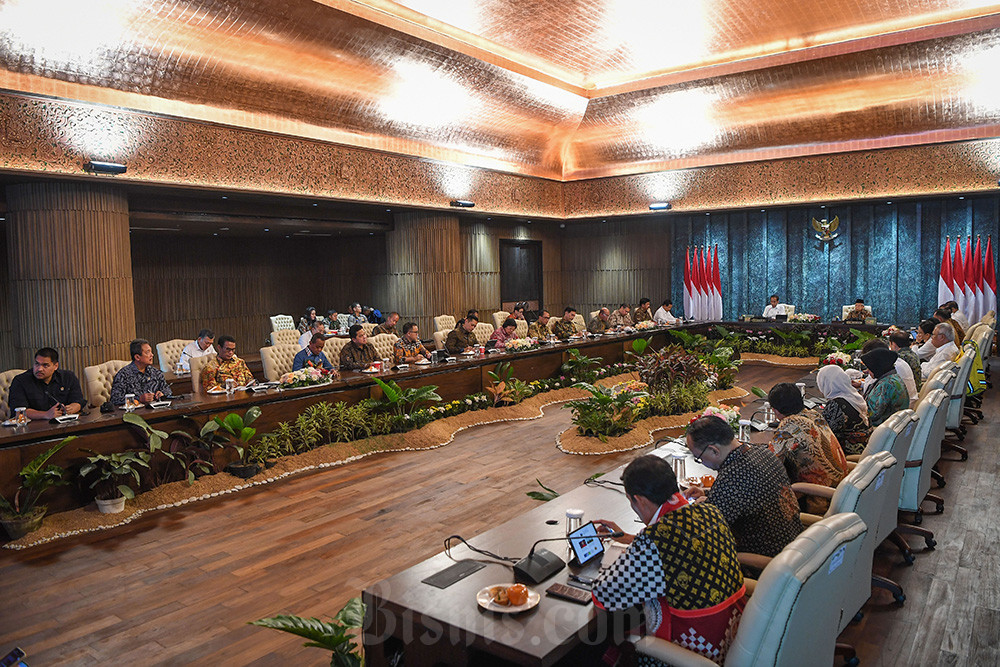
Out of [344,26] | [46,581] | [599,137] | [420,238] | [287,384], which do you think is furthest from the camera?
[599,137]

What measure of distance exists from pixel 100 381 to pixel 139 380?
0.81 metres

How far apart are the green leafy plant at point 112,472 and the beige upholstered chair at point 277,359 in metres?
2.44

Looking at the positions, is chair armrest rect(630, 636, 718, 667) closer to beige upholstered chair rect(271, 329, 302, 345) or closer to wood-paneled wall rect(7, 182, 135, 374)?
wood-paneled wall rect(7, 182, 135, 374)

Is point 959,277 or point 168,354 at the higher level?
point 959,277

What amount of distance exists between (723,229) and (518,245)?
4444mm

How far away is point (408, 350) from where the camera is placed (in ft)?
28.7

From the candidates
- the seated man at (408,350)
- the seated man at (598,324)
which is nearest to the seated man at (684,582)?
the seated man at (408,350)

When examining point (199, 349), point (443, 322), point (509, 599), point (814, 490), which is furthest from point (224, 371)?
point (814, 490)

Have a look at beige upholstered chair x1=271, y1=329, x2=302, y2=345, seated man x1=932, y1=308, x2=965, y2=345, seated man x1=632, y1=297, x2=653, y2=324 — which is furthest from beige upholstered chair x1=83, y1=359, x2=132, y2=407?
seated man x1=932, y1=308, x2=965, y2=345

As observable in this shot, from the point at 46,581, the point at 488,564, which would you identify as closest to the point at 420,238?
the point at 46,581

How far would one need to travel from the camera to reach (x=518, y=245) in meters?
15.9

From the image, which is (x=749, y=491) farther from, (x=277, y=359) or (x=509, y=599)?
(x=277, y=359)

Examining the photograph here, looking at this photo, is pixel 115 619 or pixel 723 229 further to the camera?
pixel 723 229

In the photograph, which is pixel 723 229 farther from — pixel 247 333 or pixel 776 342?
pixel 247 333
